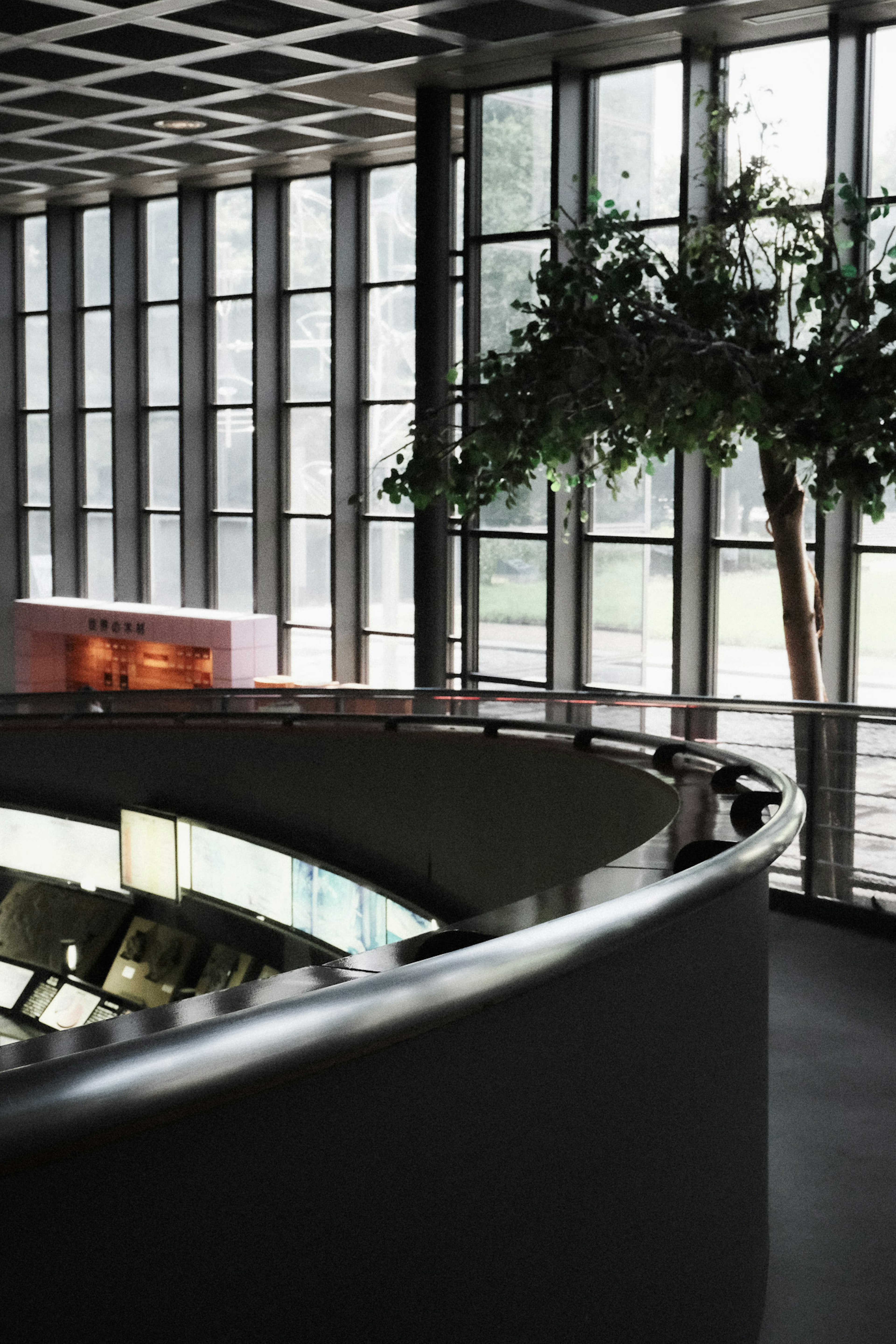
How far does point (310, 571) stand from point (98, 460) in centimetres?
475

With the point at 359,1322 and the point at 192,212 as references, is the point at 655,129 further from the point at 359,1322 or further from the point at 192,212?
the point at 359,1322

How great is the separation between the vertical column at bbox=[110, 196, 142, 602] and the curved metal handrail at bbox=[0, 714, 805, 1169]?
1931cm

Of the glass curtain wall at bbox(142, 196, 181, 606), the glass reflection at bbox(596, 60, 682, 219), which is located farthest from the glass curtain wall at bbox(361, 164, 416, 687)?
the glass reflection at bbox(596, 60, 682, 219)

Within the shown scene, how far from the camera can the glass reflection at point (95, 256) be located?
2091 cm

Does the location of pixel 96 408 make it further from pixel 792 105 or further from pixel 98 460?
pixel 792 105

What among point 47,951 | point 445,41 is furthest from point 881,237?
point 47,951

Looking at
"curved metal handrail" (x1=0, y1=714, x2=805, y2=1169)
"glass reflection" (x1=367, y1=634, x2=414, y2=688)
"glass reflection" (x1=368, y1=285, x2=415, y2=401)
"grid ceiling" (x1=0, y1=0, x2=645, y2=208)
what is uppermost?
"grid ceiling" (x1=0, y1=0, x2=645, y2=208)

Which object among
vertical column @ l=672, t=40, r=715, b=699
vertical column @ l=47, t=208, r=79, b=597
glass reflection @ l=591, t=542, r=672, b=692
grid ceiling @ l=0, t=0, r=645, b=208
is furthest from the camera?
vertical column @ l=47, t=208, r=79, b=597

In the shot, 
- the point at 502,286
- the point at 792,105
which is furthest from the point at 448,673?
the point at 792,105

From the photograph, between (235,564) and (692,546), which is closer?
(692,546)

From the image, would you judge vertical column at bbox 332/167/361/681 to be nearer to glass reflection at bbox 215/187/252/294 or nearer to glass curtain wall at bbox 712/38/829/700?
glass reflection at bbox 215/187/252/294

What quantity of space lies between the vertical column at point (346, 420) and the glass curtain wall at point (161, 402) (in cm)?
320

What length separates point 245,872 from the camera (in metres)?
7.32

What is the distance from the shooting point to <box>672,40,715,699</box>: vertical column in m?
12.5
